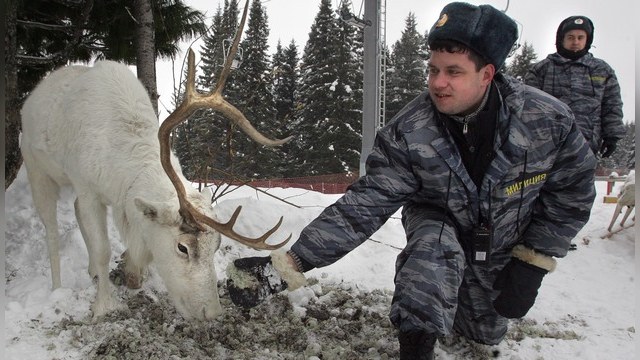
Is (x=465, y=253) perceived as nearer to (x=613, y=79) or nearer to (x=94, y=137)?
(x=94, y=137)

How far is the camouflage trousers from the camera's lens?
2414 mm

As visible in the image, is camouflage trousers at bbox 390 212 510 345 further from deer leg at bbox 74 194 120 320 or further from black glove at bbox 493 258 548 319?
deer leg at bbox 74 194 120 320

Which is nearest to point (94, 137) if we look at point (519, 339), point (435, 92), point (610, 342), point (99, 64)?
point (99, 64)

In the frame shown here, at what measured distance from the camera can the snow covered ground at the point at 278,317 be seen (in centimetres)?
313

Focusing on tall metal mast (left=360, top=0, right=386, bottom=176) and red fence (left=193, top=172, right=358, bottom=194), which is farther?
red fence (left=193, top=172, right=358, bottom=194)

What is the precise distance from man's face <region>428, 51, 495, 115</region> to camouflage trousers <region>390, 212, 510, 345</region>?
70 centimetres

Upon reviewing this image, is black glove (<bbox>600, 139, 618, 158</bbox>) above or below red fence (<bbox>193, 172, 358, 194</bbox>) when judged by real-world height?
above

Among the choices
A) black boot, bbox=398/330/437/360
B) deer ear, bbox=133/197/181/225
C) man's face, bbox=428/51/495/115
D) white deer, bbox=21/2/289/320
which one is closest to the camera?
black boot, bbox=398/330/437/360

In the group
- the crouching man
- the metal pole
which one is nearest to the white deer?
the crouching man

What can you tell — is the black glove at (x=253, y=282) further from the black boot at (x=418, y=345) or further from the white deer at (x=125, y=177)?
the black boot at (x=418, y=345)

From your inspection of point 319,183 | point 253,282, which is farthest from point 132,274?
point 319,183

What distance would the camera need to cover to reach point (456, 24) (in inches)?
95.7

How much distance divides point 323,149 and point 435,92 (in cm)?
2493

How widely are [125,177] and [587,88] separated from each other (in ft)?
16.3
